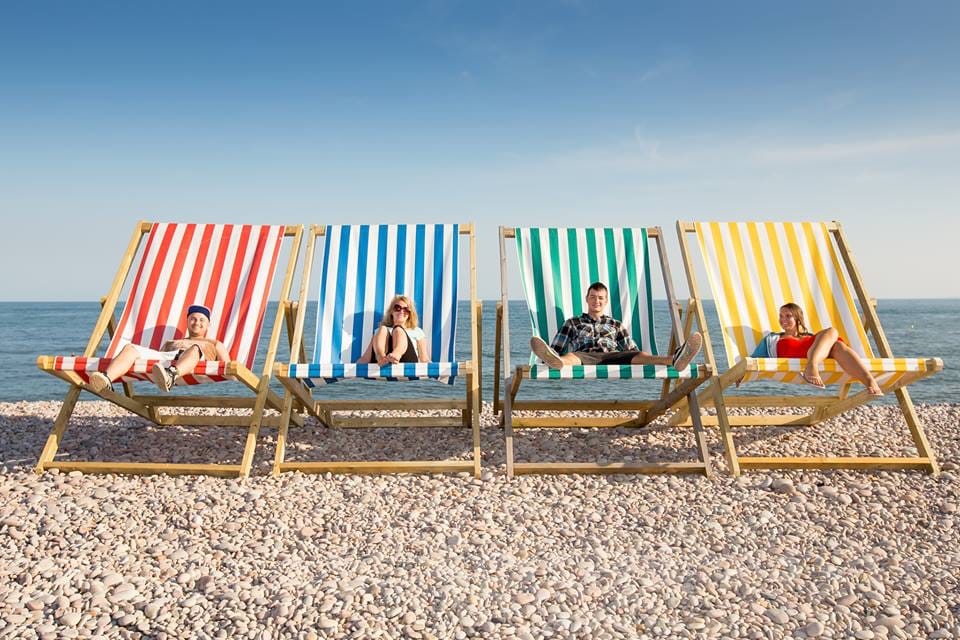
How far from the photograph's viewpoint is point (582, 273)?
4.33m

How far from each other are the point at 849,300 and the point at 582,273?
5.09ft

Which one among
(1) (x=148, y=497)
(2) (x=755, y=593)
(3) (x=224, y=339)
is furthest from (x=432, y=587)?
(3) (x=224, y=339)

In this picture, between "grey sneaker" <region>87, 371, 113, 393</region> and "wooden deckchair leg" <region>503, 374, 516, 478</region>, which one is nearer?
"grey sneaker" <region>87, 371, 113, 393</region>

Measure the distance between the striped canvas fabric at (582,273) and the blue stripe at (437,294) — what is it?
48 cm

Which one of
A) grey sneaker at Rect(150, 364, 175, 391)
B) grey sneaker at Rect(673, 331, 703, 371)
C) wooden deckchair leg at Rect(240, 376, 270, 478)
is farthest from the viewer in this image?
wooden deckchair leg at Rect(240, 376, 270, 478)

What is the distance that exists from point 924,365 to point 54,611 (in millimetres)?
3635

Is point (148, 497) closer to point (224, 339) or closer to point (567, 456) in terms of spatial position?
point (224, 339)

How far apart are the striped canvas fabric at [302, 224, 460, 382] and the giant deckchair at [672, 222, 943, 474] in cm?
143

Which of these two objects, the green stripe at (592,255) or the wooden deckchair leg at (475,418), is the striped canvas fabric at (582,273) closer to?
the green stripe at (592,255)

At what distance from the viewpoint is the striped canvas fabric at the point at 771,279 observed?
394cm

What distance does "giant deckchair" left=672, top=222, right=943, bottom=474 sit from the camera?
3.67 metres

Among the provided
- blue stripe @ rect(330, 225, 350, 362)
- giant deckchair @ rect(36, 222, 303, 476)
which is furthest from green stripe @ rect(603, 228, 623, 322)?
giant deckchair @ rect(36, 222, 303, 476)

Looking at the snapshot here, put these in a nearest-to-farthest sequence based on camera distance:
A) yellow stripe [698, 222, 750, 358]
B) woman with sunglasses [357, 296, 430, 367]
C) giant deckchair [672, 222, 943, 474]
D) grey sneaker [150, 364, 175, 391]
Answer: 1. grey sneaker [150, 364, 175, 391]
2. giant deckchair [672, 222, 943, 474]
3. yellow stripe [698, 222, 750, 358]
4. woman with sunglasses [357, 296, 430, 367]

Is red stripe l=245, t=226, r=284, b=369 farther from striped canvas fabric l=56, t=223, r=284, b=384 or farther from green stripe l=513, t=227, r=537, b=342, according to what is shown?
green stripe l=513, t=227, r=537, b=342
